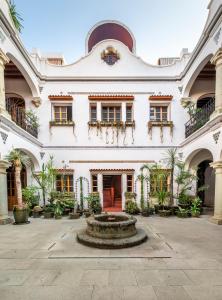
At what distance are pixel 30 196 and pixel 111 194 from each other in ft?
14.2

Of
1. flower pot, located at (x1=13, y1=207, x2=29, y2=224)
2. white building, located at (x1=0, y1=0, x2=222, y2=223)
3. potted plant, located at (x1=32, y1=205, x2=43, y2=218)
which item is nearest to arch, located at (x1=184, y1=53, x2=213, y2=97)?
white building, located at (x1=0, y1=0, x2=222, y2=223)

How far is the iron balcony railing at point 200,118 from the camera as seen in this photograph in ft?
26.0

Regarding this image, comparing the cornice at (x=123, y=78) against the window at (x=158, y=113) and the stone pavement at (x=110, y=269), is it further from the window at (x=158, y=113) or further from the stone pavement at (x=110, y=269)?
the stone pavement at (x=110, y=269)

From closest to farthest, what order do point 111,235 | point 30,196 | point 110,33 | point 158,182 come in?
point 111,235 → point 30,196 → point 158,182 → point 110,33

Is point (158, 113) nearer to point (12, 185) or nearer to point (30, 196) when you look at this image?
point (30, 196)

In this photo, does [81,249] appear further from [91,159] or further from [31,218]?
[91,159]

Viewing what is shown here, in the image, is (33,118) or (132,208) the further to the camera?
(33,118)

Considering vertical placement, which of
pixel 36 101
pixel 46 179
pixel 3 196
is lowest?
pixel 3 196

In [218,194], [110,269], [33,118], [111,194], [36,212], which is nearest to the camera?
[110,269]

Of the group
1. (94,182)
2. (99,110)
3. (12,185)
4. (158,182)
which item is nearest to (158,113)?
(99,110)

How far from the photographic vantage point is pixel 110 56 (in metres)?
9.82

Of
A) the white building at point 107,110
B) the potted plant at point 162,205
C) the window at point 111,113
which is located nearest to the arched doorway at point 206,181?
the white building at point 107,110

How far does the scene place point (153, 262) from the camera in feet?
11.7

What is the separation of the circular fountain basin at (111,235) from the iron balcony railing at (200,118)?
19.5ft
